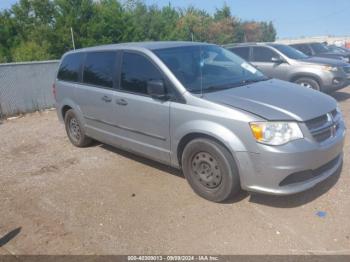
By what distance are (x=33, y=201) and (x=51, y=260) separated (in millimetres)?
1458

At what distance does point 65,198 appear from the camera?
4621 millimetres

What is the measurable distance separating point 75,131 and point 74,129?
0.05 meters

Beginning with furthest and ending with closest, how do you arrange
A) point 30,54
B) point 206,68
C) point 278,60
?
point 30,54 < point 278,60 < point 206,68

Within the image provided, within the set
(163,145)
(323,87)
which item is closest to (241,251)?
(163,145)

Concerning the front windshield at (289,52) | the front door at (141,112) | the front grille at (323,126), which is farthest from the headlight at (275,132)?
the front windshield at (289,52)

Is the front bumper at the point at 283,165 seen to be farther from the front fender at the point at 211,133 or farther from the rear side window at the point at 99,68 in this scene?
the rear side window at the point at 99,68

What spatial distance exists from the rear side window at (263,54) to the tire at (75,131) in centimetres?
606

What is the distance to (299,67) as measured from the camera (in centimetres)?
968

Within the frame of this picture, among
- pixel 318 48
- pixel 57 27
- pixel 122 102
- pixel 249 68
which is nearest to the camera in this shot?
pixel 122 102

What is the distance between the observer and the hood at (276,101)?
3.74 metres

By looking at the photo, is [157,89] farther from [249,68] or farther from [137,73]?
[249,68]

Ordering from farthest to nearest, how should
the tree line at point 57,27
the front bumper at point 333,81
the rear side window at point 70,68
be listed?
the tree line at point 57,27
the front bumper at point 333,81
the rear side window at point 70,68

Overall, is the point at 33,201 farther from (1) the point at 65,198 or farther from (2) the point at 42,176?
(2) the point at 42,176

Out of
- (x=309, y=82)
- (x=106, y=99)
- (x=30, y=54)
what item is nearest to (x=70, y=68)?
(x=106, y=99)
